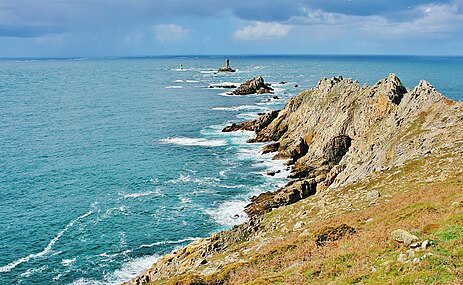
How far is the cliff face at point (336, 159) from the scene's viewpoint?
3070 cm

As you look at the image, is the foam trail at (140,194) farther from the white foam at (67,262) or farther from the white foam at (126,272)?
the white foam at (126,272)

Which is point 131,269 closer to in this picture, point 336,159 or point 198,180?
point 198,180

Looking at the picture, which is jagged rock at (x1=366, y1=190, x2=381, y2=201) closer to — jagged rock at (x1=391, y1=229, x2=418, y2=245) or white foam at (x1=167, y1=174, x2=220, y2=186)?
jagged rock at (x1=391, y1=229, x2=418, y2=245)

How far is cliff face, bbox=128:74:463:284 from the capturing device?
30.7 meters

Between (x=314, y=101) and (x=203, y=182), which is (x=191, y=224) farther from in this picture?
(x=314, y=101)

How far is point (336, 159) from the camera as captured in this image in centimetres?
6644

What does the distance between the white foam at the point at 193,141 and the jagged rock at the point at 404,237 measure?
69.8m

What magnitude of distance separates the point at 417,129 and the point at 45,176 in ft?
186

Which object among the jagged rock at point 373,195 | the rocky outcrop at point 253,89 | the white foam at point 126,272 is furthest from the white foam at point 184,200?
the rocky outcrop at point 253,89

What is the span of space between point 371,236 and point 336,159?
154 ft

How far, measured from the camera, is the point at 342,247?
66.3 ft

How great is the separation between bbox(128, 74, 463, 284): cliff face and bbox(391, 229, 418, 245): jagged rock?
728 centimetres

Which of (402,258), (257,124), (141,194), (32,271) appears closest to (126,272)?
(32,271)

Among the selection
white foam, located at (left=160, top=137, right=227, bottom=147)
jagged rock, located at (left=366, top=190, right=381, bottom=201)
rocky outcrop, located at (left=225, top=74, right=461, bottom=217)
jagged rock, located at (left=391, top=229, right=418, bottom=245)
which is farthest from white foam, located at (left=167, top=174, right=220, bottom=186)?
jagged rock, located at (left=391, top=229, right=418, bottom=245)
